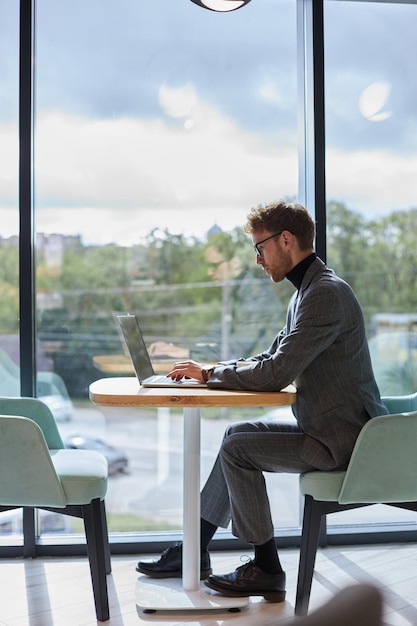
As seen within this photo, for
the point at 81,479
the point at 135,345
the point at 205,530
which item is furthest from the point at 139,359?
the point at 205,530

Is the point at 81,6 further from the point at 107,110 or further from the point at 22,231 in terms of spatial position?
the point at 22,231

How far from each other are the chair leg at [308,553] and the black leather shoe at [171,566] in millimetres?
386

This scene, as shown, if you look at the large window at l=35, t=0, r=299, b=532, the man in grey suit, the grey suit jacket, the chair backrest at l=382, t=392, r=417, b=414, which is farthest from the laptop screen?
the chair backrest at l=382, t=392, r=417, b=414

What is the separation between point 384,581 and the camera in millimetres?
2928

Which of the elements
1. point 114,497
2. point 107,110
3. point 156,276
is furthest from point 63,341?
point 107,110

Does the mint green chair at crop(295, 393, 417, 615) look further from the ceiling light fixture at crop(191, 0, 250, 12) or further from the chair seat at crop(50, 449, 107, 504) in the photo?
the ceiling light fixture at crop(191, 0, 250, 12)

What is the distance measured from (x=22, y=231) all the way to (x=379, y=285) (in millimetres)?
1634

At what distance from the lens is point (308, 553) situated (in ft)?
8.59

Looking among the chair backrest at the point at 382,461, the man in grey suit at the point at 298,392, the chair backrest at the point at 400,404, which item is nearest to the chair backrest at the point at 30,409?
the man in grey suit at the point at 298,392

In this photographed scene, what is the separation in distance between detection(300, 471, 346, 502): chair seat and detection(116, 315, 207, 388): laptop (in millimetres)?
491

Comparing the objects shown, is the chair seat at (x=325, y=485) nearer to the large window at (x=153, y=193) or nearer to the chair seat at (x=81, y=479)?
the chair seat at (x=81, y=479)

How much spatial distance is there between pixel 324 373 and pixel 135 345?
2.23ft

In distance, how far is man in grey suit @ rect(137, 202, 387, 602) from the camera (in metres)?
2.57

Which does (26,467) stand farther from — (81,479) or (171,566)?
(171,566)
